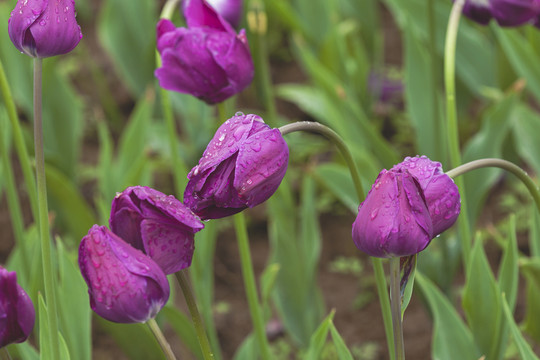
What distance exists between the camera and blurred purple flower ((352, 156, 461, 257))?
79 cm

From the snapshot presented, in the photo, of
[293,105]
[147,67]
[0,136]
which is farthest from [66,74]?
[0,136]

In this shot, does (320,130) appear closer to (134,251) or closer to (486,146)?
(134,251)

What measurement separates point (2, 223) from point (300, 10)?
46.4 inches

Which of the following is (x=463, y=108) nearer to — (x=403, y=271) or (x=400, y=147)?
(x=400, y=147)

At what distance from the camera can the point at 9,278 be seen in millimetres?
864

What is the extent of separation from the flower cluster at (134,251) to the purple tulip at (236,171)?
3 cm

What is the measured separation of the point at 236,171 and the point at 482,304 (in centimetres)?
73

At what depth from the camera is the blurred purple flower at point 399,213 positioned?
0.79 metres

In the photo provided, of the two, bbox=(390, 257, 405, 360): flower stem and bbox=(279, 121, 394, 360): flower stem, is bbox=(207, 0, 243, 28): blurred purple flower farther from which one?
bbox=(390, 257, 405, 360): flower stem

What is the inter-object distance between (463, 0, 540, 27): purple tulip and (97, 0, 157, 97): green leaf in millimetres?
1551

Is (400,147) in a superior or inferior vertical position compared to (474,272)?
inferior

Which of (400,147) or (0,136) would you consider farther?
(400,147)

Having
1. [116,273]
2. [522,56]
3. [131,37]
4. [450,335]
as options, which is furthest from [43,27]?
[131,37]

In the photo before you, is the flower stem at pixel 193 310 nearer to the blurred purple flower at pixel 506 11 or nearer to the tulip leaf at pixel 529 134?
the blurred purple flower at pixel 506 11
